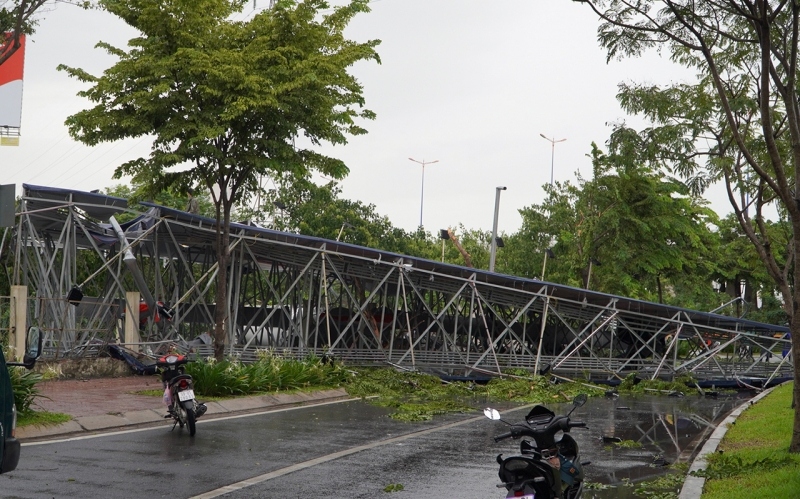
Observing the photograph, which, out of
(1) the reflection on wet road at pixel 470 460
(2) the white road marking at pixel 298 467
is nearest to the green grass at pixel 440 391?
(1) the reflection on wet road at pixel 470 460

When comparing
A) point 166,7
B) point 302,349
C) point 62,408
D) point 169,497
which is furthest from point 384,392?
point 169,497

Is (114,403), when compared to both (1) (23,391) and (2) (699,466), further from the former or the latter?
(2) (699,466)

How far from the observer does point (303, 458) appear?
11.8 meters

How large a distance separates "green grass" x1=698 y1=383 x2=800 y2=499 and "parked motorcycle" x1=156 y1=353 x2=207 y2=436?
279 inches

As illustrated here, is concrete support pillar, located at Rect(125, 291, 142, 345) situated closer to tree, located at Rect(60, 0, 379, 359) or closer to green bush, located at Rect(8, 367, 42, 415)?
tree, located at Rect(60, 0, 379, 359)

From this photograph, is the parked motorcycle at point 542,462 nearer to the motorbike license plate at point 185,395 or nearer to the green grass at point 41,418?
the motorbike license plate at point 185,395

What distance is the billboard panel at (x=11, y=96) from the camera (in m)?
46.4

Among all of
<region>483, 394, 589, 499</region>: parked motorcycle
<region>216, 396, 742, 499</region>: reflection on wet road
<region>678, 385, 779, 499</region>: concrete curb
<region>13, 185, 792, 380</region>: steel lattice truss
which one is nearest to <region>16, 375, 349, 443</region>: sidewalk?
<region>13, 185, 792, 380</region>: steel lattice truss

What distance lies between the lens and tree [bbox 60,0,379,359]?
20.0 metres

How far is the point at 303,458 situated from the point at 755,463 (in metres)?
5.44

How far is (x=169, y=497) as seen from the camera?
354 inches

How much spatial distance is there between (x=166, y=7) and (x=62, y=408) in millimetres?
9314

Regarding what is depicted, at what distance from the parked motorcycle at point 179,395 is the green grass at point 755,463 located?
7.08 meters

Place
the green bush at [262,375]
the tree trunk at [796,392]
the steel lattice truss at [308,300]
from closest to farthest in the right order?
the tree trunk at [796,392], the green bush at [262,375], the steel lattice truss at [308,300]
